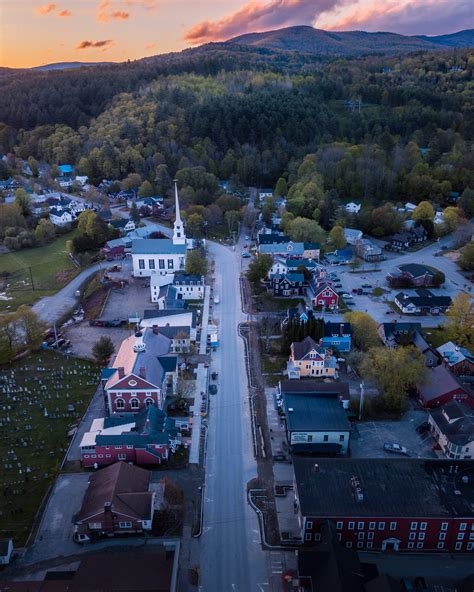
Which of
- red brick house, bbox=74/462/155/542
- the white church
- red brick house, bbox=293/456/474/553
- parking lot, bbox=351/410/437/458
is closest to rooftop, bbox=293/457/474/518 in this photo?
red brick house, bbox=293/456/474/553

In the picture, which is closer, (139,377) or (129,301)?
(139,377)

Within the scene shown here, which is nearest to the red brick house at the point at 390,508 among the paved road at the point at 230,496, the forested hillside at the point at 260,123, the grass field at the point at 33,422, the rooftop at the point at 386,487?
the rooftop at the point at 386,487

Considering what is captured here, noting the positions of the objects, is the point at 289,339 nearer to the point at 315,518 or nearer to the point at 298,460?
the point at 298,460

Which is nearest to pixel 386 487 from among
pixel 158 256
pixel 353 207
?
pixel 158 256

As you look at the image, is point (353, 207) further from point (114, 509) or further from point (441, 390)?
point (114, 509)

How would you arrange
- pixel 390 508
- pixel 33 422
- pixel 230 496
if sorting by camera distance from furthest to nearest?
pixel 33 422 → pixel 230 496 → pixel 390 508

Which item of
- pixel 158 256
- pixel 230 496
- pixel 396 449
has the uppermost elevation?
pixel 158 256
